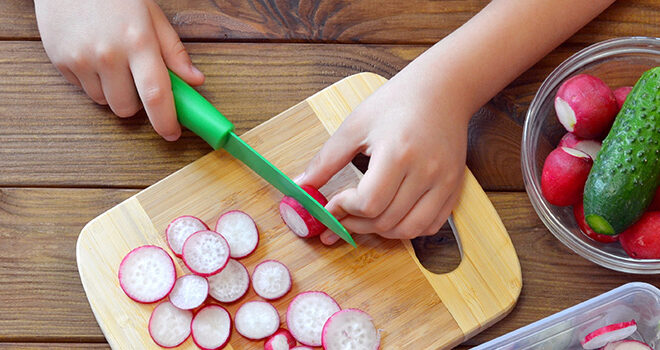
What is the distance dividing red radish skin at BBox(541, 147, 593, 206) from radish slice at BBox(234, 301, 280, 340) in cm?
57

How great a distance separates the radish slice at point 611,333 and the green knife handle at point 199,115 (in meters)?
0.78

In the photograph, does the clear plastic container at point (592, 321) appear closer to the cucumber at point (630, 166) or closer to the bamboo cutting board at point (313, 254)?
the bamboo cutting board at point (313, 254)

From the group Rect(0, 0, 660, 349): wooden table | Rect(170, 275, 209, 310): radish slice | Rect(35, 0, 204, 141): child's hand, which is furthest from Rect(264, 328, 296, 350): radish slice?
Rect(35, 0, 204, 141): child's hand

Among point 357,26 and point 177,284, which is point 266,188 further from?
point 357,26

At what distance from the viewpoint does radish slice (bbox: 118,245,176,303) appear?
1195 millimetres

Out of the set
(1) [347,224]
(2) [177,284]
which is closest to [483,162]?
(1) [347,224]

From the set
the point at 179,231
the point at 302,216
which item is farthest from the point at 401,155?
the point at 179,231

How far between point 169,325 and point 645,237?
88 centimetres

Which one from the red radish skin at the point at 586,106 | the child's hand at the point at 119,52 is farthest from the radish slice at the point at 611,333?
the child's hand at the point at 119,52

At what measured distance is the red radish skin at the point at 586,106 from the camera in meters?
1.20

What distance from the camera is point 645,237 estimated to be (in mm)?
1178

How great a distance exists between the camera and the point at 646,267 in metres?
1.20

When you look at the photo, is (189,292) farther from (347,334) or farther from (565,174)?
(565,174)

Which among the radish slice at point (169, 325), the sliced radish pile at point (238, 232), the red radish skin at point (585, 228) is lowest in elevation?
the radish slice at point (169, 325)
